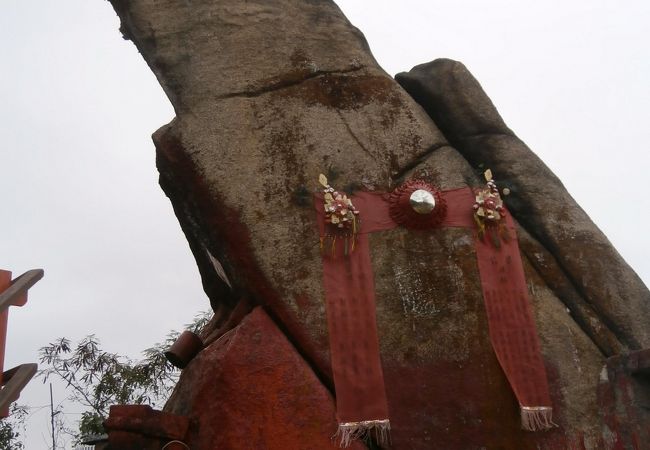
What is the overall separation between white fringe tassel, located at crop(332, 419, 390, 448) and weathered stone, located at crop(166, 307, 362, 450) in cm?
7

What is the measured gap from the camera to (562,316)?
5223 mm

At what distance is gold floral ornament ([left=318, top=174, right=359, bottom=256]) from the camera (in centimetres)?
522

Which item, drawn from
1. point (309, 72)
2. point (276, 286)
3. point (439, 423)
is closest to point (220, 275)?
point (276, 286)

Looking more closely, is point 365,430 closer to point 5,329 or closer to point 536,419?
point 536,419

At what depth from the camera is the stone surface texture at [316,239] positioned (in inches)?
185

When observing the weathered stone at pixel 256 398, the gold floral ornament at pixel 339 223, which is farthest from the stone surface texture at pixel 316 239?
the gold floral ornament at pixel 339 223

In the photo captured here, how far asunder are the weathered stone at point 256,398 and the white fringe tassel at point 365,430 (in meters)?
0.07

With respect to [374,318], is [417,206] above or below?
above

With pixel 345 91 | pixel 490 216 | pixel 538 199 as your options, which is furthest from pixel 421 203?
pixel 345 91

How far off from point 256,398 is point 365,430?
777mm

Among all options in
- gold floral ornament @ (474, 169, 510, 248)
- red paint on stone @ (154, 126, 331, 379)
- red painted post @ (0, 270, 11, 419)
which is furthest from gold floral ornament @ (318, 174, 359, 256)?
red painted post @ (0, 270, 11, 419)

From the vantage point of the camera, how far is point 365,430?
182 inches

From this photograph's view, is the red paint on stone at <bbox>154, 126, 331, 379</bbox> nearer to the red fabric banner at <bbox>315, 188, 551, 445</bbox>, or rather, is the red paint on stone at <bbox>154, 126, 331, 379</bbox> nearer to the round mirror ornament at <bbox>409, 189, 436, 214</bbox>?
the red fabric banner at <bbox>315, 188, 551, 445</bbox>

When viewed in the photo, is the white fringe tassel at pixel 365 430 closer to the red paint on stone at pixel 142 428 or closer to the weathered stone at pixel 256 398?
the weathered stone at pixel 256 398
